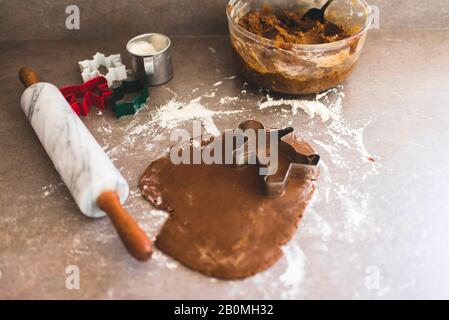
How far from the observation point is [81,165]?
99 cm

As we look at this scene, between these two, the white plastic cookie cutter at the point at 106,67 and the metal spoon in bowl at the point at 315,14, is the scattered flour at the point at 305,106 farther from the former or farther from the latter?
the white plastic cookie cutter at the point at 106,67

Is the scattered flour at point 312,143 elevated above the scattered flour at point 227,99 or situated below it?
below

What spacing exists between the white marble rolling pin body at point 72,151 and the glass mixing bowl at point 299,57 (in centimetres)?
52

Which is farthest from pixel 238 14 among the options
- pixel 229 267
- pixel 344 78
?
pixel 229 267

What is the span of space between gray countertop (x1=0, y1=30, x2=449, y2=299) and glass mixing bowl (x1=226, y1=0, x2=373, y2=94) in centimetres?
8

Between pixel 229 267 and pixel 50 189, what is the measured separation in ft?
1.65

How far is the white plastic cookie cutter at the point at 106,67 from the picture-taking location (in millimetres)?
1364

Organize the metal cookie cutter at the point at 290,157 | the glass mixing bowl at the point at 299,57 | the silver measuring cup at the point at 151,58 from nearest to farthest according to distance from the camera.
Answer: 1. the metal cookie cutter at the point at 290,157
2. the glass mixing bowl at the point at 299,57
3. the silver measuring cup at the point at 151,58

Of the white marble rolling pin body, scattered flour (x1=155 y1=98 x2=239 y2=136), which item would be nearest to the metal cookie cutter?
scattered flour (x1=155 y1=98 x2=239 y2=136)

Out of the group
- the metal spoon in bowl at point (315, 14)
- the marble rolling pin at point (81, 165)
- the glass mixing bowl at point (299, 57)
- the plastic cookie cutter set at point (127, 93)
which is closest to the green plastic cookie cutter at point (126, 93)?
the plastic cookie cutter set at point (127, 93)

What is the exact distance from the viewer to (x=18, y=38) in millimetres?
1545

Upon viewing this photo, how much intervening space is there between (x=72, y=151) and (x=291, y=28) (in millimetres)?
769

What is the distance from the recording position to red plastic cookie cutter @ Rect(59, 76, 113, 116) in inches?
50.2
